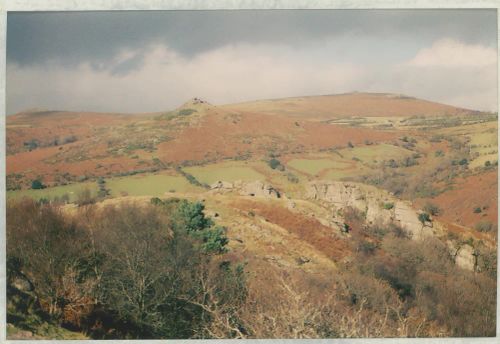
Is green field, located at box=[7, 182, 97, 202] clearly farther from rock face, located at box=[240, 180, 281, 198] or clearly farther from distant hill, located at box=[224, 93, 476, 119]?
distant hill, located at box=[224, 93, 476, 119]

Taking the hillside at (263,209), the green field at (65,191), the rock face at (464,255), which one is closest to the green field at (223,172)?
the hillside at (263,209)

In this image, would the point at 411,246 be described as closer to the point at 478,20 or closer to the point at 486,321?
the point at 486,321

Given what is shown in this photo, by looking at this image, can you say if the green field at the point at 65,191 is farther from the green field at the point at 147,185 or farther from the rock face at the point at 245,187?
the rock face at the point at 245,187

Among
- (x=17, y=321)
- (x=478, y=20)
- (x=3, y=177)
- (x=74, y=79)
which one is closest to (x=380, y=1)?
(x=478, y=20)

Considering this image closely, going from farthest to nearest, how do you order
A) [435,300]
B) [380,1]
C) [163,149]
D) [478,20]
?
[163,149], [435,300], [478,20], [380,1]

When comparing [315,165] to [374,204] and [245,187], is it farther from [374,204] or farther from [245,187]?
[245,187]

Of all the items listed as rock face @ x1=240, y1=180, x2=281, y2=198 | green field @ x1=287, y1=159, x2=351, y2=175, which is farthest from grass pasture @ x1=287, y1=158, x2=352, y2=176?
rock face @ x1=240, y1=180, x2=281, y2=198
